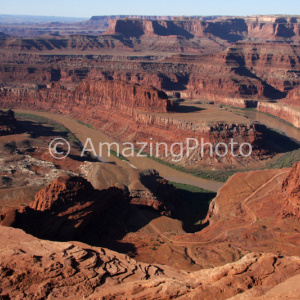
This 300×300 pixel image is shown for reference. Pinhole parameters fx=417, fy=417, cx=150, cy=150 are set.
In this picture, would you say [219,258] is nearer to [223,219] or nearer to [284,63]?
[223,219]

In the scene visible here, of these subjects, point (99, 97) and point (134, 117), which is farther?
point (99, 97)

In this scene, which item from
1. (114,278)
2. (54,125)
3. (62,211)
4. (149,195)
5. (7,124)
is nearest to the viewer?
(114,278)

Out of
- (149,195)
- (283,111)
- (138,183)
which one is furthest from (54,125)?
(283,111)

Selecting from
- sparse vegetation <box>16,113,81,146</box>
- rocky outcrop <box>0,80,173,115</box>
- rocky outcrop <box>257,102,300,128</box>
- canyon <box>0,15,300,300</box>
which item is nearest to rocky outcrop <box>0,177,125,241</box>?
canyon <box>0,15,300,300</box>

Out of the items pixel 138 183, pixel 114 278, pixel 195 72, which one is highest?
pixel 195 72

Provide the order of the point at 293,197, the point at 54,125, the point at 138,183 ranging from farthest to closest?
the point at 54,125 → the point at 138,183 → the point at 293,197
